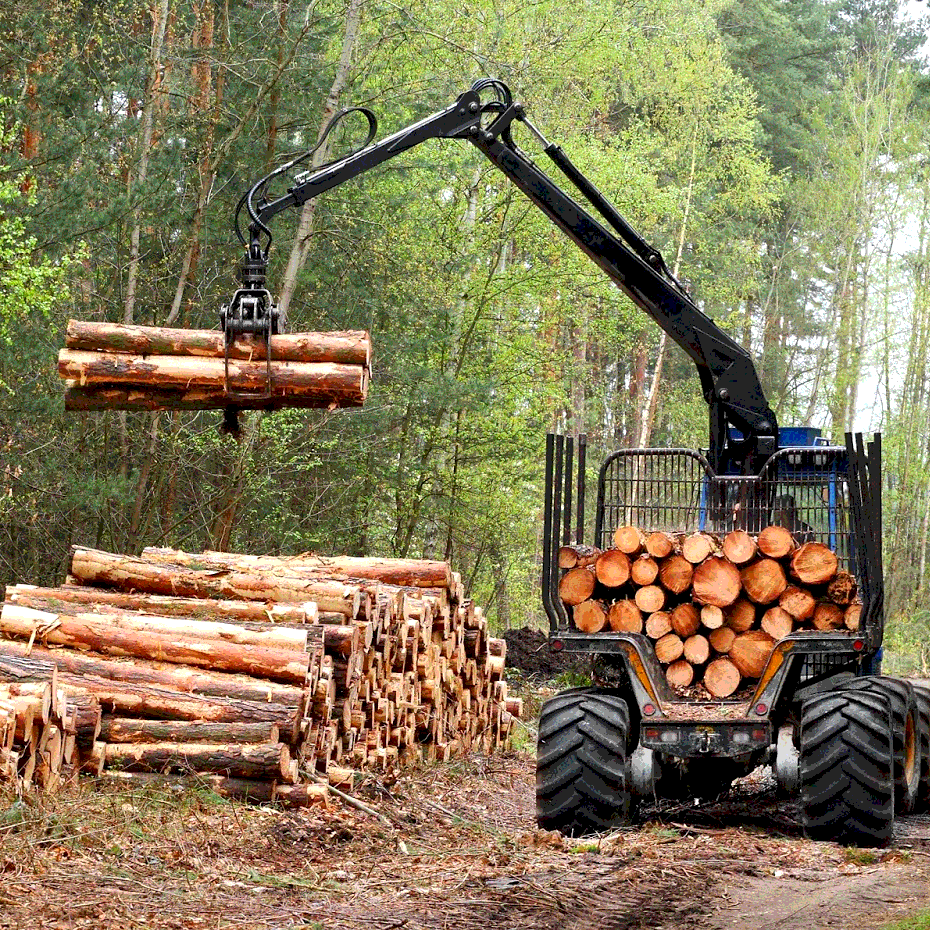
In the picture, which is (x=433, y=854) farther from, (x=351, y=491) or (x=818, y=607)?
(x=351, y=491)

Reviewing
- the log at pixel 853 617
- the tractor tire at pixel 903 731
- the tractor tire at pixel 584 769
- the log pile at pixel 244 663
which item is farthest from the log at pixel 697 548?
the log pile at pixel 244 663

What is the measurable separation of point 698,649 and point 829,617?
2.79 feet

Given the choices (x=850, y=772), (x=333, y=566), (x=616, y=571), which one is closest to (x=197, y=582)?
(x=333, y=566)

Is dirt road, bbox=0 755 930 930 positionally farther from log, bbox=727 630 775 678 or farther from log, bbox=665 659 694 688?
log, bbox=727 630 775 678

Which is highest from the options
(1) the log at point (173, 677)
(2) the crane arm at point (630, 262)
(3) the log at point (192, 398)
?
(2) the crane arm at point (630, 262)

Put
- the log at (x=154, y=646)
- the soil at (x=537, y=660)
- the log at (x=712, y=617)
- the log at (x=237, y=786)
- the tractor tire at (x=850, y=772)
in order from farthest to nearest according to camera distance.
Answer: the soil at (x=537, y=660) → the log at (x=154, y=646) → the log at (x=712, y=617) → the log at (x=237, y=786) → the tractor tire at (x=850, y=772)

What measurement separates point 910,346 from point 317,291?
88.3ft

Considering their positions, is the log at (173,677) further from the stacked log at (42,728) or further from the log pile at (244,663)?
the stacked log at (42,728)

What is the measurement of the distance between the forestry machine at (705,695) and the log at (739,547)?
49cm

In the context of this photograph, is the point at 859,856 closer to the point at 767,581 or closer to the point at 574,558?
the point at 767,581

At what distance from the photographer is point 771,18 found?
148ft

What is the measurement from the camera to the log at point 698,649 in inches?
347

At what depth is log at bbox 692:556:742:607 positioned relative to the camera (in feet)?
28.5

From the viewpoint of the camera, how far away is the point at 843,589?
862 centimetres
